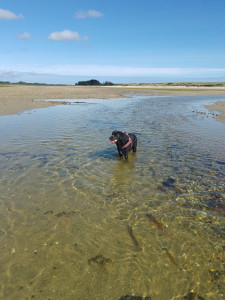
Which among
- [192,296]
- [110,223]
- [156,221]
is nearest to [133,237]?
[110,223]

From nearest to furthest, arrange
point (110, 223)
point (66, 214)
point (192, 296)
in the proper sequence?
point (192, 296) < point (110, 223) < point (66, 214)

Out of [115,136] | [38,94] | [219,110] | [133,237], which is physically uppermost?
[38,94]

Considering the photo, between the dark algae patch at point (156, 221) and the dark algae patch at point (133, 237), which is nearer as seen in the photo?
the dark algae patch at point (133, 237)

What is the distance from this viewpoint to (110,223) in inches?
193

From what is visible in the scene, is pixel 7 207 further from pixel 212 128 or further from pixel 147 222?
pixel 212 128

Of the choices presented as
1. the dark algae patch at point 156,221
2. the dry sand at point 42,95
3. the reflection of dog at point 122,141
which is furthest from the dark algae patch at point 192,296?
the dry sand at point 42,95

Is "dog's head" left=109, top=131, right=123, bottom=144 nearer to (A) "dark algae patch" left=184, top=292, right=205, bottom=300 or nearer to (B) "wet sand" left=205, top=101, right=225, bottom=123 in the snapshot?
(A) "dark algae patch" left=184, top=292, right=205, bottom=300

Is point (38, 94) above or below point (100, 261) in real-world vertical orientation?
above

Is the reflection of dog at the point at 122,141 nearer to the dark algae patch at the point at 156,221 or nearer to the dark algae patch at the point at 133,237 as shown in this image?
the dark algae patch at the point at 156,221

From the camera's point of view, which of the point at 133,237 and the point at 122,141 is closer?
the point at 133,237

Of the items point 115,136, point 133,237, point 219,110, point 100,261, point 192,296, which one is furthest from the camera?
point 219,110

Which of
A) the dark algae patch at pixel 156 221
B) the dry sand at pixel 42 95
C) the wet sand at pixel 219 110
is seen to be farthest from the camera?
the dry sand at pixel 42 95

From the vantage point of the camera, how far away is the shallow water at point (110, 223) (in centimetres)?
344

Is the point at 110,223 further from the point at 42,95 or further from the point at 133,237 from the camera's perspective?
the point at 42,95
